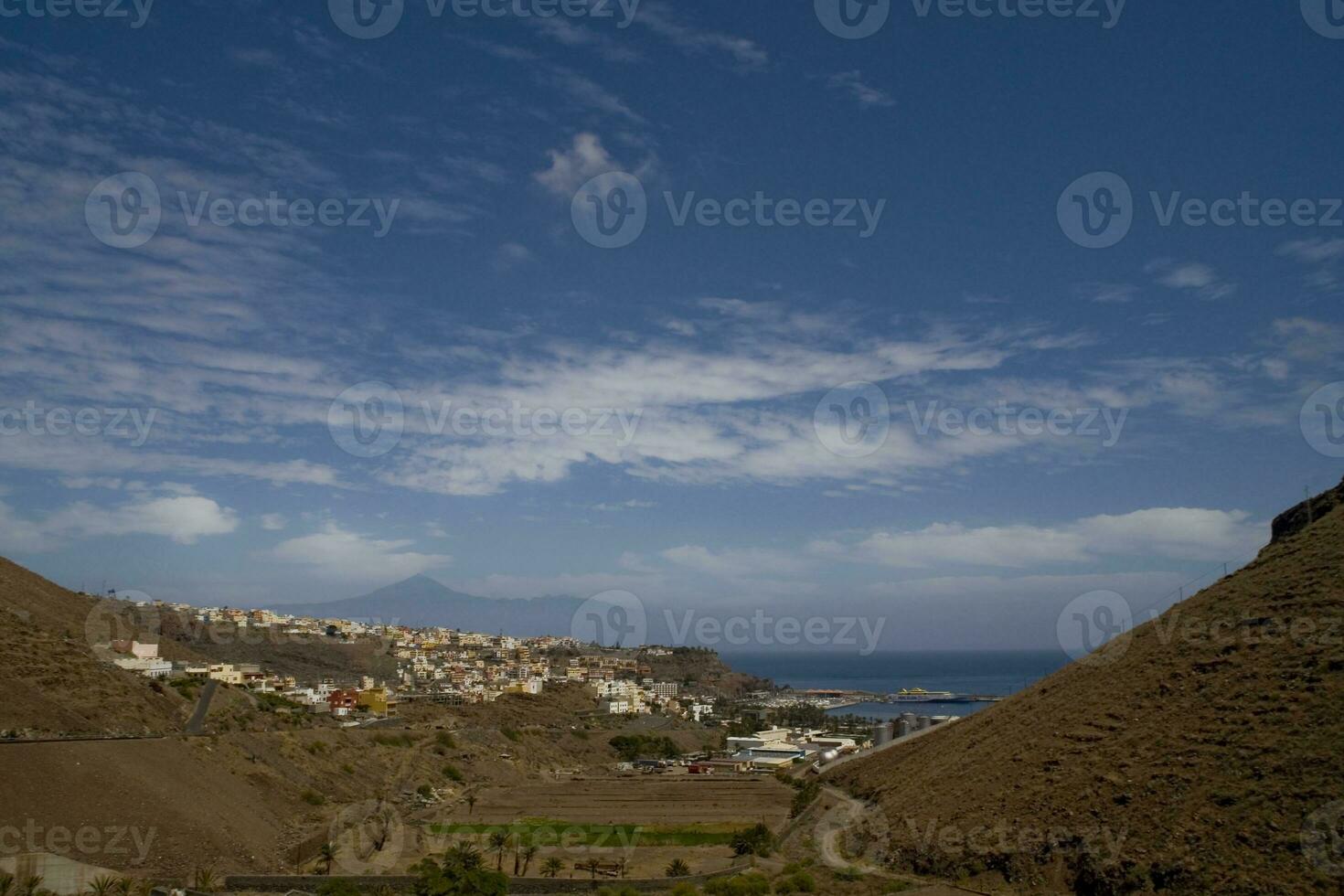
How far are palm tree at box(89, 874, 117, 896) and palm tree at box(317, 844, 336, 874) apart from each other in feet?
26.9

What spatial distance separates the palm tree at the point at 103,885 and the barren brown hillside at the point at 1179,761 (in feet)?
81.8

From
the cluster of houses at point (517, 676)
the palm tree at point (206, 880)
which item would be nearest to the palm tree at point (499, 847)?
the palm tree at point (206, 880)

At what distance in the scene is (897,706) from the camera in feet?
621

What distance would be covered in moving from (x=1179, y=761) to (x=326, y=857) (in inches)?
1219

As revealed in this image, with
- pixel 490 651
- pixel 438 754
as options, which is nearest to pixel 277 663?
pixel 438 754

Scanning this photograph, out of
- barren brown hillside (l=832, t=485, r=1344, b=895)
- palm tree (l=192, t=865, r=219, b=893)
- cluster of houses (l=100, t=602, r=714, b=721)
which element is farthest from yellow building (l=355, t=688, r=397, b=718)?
barren brown hillside (l=832, t=485, r=1344, b=895)

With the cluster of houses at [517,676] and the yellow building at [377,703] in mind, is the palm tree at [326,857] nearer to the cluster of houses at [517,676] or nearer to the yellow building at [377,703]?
the yellow building at [377,703]

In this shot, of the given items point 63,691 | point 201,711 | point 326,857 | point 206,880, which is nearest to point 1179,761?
point 326,857

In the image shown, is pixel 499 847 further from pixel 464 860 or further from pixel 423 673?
pixel 423 673

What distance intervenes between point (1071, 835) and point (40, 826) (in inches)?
1310

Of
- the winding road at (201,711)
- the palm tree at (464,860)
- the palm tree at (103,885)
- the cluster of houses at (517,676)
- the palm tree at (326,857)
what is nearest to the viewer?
the palm tree at (103,885)

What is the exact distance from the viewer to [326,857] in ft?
121

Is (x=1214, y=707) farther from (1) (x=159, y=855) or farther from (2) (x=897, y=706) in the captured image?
(2) (x=897, y=706)

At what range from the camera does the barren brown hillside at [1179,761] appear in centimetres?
2308
